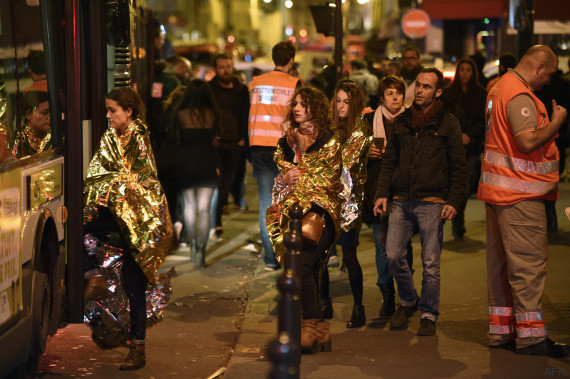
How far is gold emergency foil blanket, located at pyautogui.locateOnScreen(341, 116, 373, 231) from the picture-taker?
6.97 metres

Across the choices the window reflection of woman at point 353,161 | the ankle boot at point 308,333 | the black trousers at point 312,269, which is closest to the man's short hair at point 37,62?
the black trousers at point 312,269

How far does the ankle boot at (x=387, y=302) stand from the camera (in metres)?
7.67

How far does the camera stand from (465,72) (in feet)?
34.7

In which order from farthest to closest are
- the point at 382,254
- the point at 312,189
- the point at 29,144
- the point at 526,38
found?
the point at 526,38 < the point at 382,254 < the point at 312,189 < the point at 29,144

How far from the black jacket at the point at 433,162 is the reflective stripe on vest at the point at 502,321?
0.83 meters

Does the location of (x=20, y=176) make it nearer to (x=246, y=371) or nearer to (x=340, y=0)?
(x=246, y=371)

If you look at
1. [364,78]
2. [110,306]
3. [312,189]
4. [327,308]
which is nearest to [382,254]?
[327,308]

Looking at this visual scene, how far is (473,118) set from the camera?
1043 cm

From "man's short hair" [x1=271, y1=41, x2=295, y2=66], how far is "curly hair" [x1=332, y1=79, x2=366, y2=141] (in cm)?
202

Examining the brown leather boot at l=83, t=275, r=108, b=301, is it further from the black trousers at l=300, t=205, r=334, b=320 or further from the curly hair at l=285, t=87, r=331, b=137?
the curly hair at l=285, t=87, r=331, b=137

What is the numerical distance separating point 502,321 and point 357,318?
3.99 feet

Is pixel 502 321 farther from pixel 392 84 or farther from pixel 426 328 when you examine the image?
pixel 392 84

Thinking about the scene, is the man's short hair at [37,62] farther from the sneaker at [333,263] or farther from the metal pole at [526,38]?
the metal pole at [526,38]

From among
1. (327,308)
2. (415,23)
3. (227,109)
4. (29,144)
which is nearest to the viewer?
(29,144)
